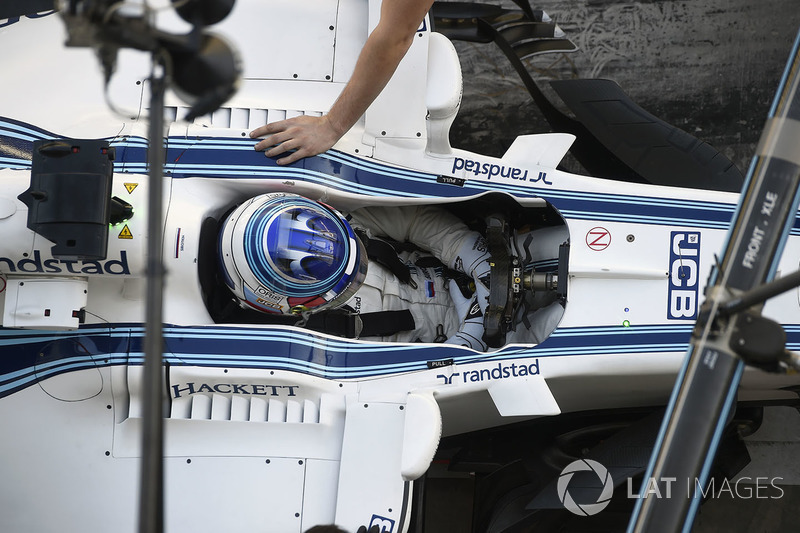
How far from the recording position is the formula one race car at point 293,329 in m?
2.54

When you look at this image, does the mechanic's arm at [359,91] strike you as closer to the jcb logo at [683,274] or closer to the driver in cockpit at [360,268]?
the driver in cockpit at [360,268]

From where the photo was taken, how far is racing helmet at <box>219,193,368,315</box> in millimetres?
2498

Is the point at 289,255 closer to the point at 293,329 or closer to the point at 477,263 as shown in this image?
the point at 293,329

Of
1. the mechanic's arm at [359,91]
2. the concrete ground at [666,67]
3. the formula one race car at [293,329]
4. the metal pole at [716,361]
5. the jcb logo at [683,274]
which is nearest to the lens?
the metal pole at [716,361]

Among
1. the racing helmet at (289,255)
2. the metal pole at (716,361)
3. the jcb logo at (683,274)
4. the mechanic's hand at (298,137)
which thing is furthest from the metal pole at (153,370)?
the jcb logo at (683,274)

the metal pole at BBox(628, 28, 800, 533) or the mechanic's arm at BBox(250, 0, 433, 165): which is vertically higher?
the mechanic's arm at BBox(250, 0, 433, 165)

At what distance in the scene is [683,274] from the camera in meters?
2.72

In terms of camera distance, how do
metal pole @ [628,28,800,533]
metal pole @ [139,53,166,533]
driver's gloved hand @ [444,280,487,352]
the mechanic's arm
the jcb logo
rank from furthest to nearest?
1. driver's gloved hand @ [444,280,487,352]
2. the jcb logo
3. the mechanic's arm
4. metal pole @ [628,28,800,533]
5. metal pole @ [139,53,166,533]

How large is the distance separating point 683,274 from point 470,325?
2.55ft

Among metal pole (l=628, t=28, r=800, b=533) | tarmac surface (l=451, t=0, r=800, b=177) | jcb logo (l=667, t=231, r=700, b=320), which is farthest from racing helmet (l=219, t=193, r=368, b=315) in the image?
tarmac surface (l=451, t=0, r=800, b=177)

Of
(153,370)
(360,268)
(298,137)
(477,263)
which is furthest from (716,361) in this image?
(298,137)

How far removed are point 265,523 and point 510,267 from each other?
4.05ft

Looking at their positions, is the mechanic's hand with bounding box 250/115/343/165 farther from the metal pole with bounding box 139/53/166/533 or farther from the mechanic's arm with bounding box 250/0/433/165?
the metal pole with bounding box 139/53/166/533

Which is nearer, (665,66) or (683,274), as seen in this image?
(683,274)
